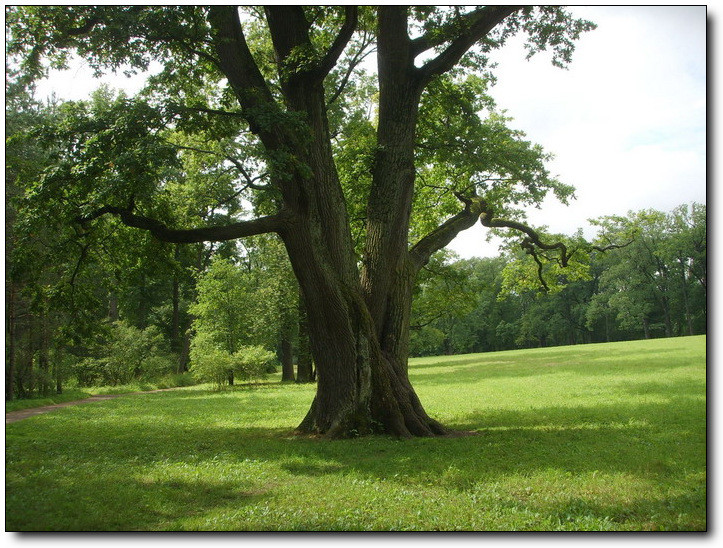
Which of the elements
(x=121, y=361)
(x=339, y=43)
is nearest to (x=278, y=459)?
(x=339, y=43)

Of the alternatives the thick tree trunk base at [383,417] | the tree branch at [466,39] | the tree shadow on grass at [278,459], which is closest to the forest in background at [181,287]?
the tree shadow on grass at [278,459]

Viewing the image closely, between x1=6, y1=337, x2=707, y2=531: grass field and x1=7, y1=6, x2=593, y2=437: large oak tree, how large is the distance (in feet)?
5.69

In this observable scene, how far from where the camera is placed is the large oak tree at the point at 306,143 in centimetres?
822

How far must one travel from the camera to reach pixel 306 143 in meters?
9.24

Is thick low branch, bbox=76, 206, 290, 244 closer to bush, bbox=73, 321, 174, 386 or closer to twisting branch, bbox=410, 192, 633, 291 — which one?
twisting branch, bbox=410, 192, 633, 291

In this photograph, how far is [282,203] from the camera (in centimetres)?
979

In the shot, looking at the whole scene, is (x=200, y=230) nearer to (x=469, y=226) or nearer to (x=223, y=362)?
(x=469, y=226)

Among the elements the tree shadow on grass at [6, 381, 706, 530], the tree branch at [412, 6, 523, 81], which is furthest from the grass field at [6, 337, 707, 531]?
the tree branch at [412, 6, 523, 81]

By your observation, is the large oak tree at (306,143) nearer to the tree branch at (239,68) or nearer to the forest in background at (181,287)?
the tree branch at (239,68)

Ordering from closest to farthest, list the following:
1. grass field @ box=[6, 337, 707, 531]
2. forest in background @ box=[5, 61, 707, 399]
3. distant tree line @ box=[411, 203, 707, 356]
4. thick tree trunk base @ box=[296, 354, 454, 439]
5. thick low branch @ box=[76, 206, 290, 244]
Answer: grass field @ box=[6, 337, 707, 531], distant tree line @ box=[411, 203, 707, 356], forest in background @ box=[5, 61, 707, 399], thick low branch @ box=[76, 206, 290, 244], thick tree trunk base @ box=[296, 354, 454, 439]

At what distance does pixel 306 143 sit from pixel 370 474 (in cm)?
533

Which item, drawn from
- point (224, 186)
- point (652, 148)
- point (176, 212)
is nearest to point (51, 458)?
point (176, 212)

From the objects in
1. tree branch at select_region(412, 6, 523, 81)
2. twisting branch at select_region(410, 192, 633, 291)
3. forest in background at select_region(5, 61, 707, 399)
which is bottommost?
forest in background at select_region(5, 61, 707, 399)

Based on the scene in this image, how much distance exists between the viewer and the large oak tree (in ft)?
27.0
